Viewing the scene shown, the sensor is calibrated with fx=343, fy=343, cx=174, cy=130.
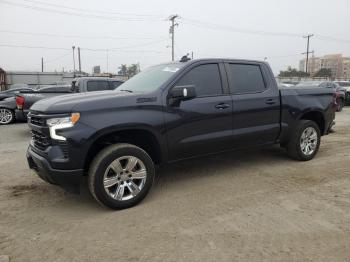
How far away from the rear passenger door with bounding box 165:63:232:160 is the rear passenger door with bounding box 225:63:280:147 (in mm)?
170

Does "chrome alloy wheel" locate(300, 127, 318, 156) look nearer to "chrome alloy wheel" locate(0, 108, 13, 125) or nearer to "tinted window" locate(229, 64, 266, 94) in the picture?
"tinted window" locate(229, 64, 266, 94)

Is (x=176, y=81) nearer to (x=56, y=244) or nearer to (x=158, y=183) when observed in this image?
(x=158, y=183)

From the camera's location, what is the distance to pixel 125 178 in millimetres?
4176

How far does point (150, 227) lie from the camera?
3.70 meters

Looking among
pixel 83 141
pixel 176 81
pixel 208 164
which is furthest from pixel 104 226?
pixel 208 164

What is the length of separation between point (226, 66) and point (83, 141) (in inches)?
99.6

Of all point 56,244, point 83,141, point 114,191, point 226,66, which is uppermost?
point 226,66

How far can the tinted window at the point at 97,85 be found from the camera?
10.6 meters

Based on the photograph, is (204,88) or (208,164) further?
(208,164)

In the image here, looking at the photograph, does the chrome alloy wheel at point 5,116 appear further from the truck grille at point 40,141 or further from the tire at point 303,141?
the tire at point 303,141

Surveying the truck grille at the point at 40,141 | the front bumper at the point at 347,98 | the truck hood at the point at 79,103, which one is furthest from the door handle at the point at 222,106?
the front bumper at the point at 347,98

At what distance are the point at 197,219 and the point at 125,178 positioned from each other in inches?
39.5

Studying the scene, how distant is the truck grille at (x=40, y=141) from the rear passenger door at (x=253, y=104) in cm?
267

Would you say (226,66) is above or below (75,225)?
above
